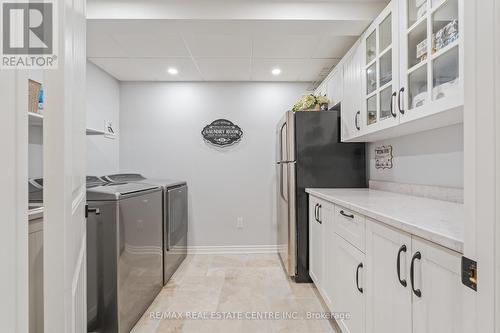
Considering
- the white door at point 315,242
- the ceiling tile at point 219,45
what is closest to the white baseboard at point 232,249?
the white door at point 315,242

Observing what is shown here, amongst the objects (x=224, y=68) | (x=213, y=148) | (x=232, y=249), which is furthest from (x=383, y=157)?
(x=232, y=249)

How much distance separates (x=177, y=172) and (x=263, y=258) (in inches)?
63.3

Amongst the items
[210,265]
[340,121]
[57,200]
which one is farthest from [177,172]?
[57,200]

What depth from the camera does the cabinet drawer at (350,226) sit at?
1314 millimetres

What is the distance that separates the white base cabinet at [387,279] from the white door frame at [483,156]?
18 centimetres

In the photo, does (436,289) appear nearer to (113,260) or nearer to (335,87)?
(113,260)

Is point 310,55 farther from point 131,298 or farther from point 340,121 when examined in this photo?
point 131,298

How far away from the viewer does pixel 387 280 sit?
1.07m

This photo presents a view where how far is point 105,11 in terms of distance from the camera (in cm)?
193

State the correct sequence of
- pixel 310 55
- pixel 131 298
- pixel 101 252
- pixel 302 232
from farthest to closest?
1. pixel 310 55
2. pixel 302 232
3. pixel 131 298
4. pixel 101 252

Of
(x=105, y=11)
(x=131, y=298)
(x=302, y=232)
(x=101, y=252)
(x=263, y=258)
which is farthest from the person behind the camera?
(x=263, y=258)

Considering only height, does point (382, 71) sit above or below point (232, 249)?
above

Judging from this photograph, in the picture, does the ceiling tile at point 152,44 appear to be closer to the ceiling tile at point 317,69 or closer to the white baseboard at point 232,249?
the ceiling tile at point 317,69

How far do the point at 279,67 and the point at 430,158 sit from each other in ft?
6.27
